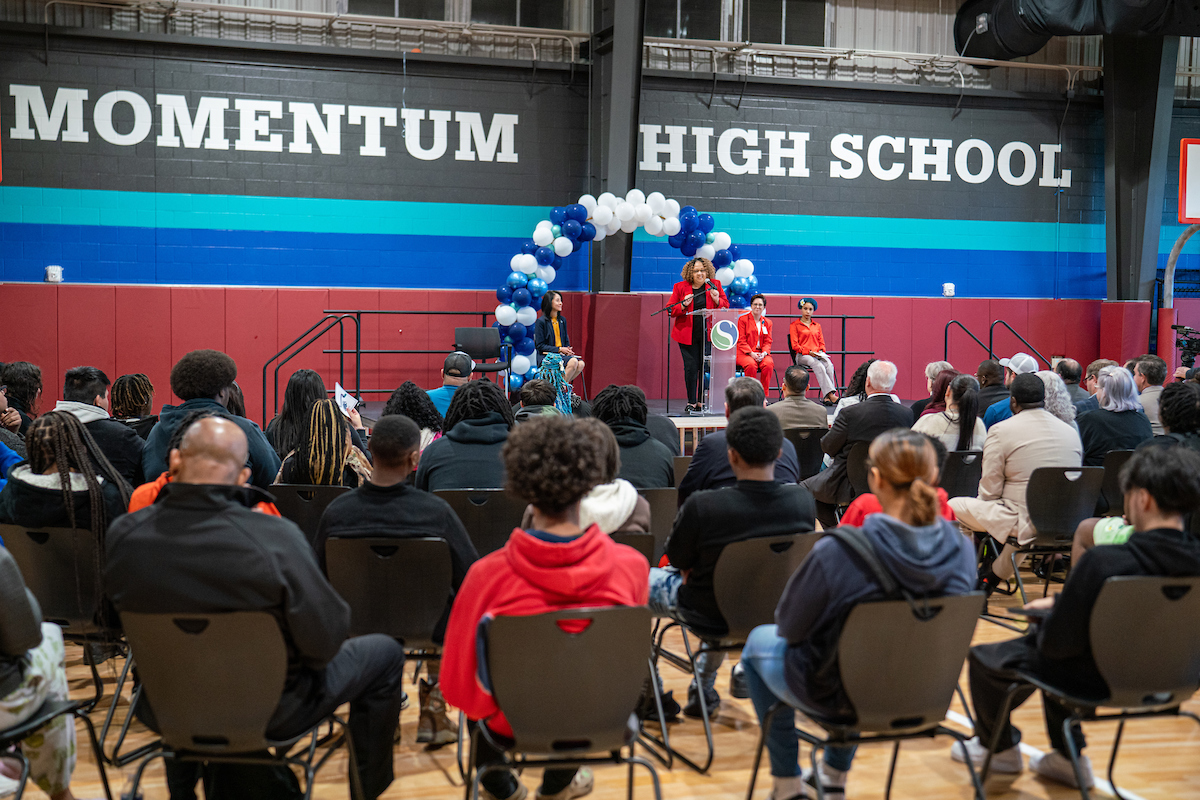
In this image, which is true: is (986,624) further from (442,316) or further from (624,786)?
(442,316)

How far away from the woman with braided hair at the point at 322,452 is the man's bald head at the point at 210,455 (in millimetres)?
1632

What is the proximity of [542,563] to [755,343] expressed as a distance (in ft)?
24.8

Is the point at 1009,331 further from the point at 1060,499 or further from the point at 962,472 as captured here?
the point at 1060,499

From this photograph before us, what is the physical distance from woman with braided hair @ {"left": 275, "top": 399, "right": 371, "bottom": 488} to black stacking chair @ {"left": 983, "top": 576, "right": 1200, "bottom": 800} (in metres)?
2.62

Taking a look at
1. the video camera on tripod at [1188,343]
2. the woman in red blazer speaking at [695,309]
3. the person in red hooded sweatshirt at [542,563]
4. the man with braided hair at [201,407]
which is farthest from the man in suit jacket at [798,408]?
the video camera on tripod at [1188,343]

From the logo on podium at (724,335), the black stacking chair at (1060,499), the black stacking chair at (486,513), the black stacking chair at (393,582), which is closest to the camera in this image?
the black stacking chair at (393,582)

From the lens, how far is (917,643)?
2521 mm

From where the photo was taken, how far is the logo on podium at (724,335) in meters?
8.42

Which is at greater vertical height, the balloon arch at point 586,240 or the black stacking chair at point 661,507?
the balloon arch at point 586,240

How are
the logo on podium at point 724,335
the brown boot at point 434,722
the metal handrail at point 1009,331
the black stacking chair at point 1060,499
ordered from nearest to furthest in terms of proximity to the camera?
1. the brown boot at point 434,722
2. the black stacking chair at point 1060,499
3. the logo on podium at point 724,335
4. the metal handrail at point 1009,331

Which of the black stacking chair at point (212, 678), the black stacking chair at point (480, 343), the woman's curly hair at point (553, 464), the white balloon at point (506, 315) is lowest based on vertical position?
the black stacking chair at point (212, 678)

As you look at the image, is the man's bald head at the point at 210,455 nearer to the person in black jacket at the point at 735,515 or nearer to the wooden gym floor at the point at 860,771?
the wooden gym floor at the point at 860,771

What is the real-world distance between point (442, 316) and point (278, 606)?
906 centimetres

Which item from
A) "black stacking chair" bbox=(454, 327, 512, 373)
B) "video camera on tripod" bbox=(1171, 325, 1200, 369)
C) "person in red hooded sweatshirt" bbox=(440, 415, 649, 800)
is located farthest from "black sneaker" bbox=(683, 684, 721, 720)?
"video camera on tripod" bbox=(1171, 325, 1200, 369)
